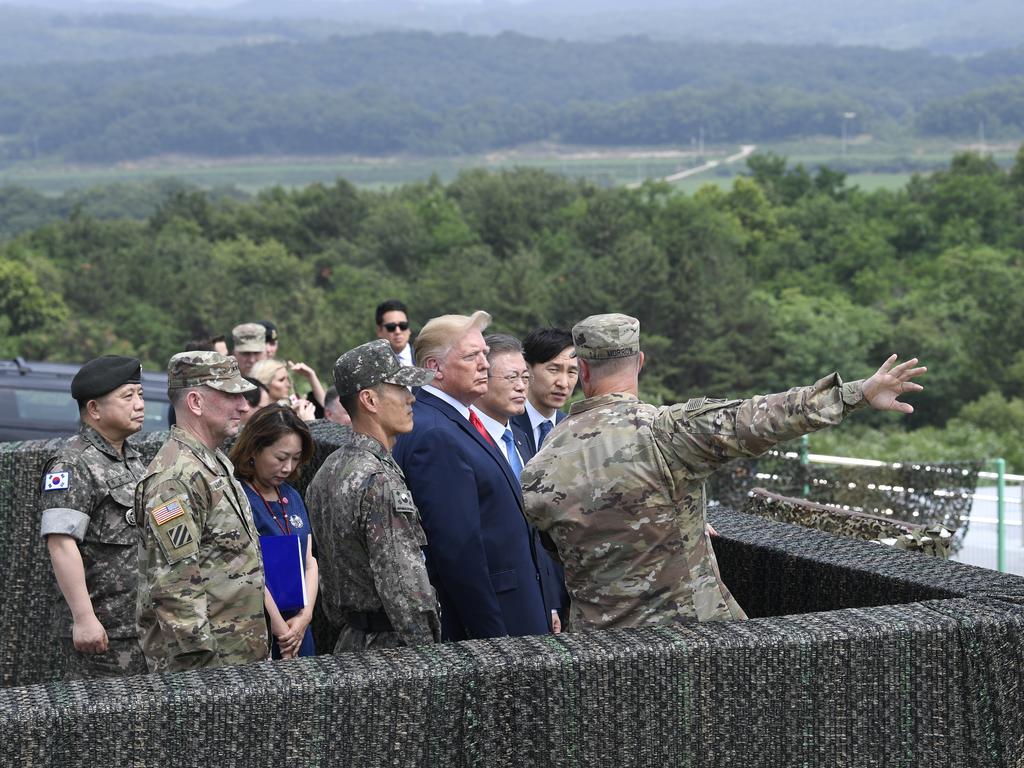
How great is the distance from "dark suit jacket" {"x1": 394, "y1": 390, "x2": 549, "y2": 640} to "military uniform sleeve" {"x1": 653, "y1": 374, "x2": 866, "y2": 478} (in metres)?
0.74

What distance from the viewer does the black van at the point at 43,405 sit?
983cm

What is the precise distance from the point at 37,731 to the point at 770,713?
1.43 meters

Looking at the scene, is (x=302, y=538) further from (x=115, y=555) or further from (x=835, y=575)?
(x=835, y=575)

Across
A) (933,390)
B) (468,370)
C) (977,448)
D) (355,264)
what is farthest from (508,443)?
(355,264)

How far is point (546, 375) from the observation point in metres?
5.45

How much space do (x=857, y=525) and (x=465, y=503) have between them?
1.54 metres

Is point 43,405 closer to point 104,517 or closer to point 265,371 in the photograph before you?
point 265,371

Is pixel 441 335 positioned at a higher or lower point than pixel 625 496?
higher

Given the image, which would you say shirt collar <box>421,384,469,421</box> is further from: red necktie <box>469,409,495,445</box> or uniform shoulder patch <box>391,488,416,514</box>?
uniform shoulder patch <box>391,488,416,514</box>

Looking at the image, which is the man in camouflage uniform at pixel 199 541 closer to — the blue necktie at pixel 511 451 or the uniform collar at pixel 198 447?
the uniform collar at pixel 198 447

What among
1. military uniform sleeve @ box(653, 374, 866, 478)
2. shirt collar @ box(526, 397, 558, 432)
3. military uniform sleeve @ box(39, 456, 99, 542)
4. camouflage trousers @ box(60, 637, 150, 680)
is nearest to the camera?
military uniform sleeve @ box(653, 374, 866, 478)

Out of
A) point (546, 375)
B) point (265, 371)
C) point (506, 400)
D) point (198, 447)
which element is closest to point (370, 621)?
point (198, 447)

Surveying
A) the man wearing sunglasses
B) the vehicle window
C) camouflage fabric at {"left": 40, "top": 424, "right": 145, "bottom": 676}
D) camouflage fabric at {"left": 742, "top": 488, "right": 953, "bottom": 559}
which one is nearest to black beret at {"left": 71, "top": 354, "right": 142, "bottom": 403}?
camouflage fabric at {"left": 40, "top": 424, "right": 145, "bottom": 676}

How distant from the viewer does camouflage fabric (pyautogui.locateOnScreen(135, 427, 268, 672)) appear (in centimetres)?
378
